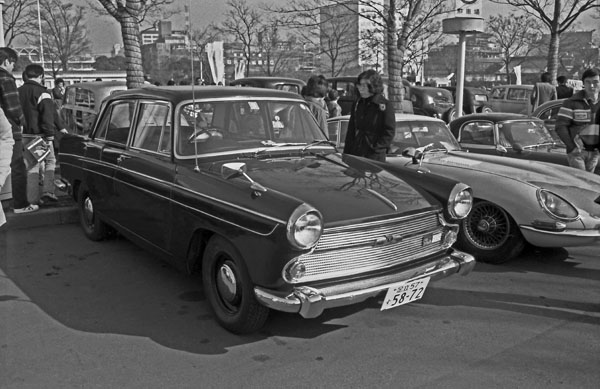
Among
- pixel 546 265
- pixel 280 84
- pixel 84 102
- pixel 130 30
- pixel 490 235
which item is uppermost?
pixel 130 30

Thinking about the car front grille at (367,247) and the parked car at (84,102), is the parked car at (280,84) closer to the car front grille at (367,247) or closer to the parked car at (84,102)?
the parked car at (84,102)

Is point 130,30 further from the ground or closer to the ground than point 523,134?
further from the ground

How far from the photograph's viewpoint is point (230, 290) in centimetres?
389

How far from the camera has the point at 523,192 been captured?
5.23 metres

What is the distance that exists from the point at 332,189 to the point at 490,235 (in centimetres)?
230

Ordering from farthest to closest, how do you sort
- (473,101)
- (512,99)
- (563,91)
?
(512,99) < (473,101) < (563,91)

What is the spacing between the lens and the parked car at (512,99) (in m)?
19.6

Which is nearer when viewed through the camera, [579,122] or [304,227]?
[304,227]

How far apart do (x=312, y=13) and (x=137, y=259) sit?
8647 millimetres

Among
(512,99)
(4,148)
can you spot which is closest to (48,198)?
(4,148)

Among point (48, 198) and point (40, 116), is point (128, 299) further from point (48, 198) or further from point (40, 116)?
point (40, 116)

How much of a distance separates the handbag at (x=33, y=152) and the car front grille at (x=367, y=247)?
195 inches

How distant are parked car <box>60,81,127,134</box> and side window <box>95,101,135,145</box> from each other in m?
5.89

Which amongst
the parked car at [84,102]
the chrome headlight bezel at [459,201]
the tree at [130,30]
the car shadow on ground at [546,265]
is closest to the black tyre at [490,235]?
the car shadow on ground at [546,265]
